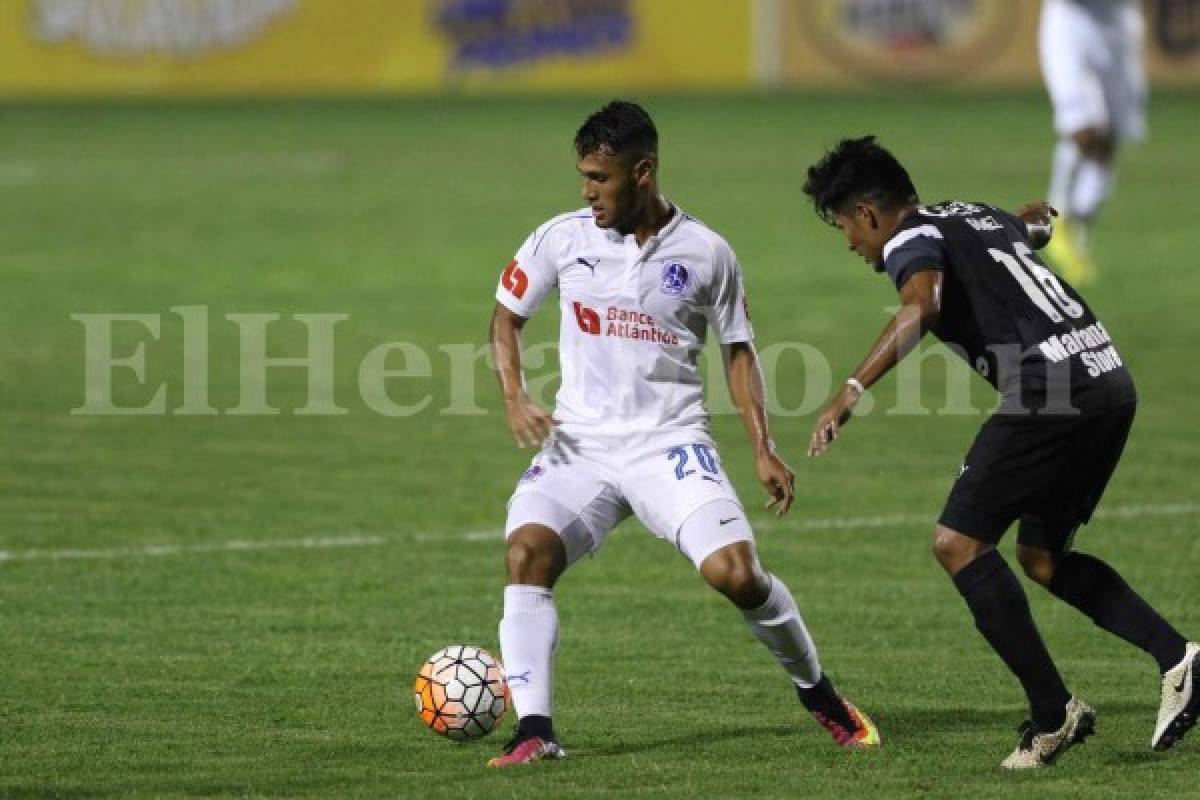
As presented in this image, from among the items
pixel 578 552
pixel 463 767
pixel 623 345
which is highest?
pixel 623 345

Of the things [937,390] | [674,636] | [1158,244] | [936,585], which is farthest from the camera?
[1158,244]

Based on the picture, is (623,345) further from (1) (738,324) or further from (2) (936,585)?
(2) (936,585)

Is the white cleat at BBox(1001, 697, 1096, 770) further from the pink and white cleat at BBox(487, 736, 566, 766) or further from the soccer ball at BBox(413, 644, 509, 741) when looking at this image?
the soccer ball at BBox(413, 644, 509, 741)

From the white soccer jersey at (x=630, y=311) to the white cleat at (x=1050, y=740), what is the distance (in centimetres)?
137

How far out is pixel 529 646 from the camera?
736 centimetres

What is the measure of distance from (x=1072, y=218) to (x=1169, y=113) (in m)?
16.2

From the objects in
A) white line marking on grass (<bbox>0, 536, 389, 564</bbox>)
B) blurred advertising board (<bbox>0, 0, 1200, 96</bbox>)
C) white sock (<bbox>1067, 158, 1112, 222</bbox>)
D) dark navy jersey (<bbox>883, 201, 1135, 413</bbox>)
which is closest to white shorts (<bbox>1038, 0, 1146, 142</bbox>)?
white sock (<bbox>1067, 158, 1112, 222</bbox>)

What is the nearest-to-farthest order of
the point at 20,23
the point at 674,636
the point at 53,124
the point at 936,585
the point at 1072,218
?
the point at 674,636 < the point at 936,585 < the point at 1072,218 < the point at 53,124 < the point at 20,23

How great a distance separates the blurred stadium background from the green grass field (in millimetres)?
32

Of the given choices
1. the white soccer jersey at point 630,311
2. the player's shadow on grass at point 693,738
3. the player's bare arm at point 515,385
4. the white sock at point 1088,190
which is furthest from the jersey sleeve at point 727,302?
the white sock at point 1088,190

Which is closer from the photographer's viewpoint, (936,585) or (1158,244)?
(936,585)

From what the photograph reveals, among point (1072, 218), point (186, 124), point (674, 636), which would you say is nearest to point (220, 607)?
point (674, 636)

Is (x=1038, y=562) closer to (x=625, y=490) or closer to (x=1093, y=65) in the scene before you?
(x=625, y=490)

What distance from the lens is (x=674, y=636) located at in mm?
9289
